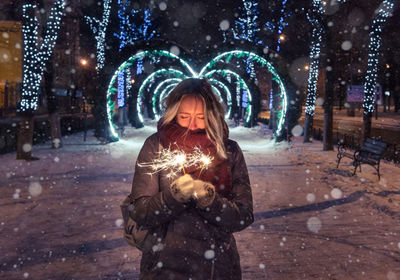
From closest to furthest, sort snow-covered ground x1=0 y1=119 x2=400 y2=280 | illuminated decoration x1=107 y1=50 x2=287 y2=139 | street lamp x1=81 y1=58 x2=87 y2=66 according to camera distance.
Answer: snow-covered ground x1=0 y1=119 x2=400 y2=280 < illuminated decoration x1=107 y1=50 x2=287 y2=139 < street lamp x1=81 y1=58 x2=87 y2=66

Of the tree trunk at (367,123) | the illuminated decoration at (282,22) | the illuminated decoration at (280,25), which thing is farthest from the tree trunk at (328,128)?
the illuminated decoration at (282,22)

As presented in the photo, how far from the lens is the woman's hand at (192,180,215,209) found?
6.94ft

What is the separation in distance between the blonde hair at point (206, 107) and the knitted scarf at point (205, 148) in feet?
0.17

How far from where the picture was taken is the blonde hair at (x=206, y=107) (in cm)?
250

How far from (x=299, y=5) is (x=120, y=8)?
1692 centimetres

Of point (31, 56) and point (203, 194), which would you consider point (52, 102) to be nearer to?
point (31, 56)

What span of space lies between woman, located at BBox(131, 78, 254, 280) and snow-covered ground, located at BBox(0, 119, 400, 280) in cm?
254

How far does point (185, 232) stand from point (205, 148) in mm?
503

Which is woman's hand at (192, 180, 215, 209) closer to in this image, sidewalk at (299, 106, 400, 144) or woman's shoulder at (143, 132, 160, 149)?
woman's shoulder at (143, 132, 160, 149)

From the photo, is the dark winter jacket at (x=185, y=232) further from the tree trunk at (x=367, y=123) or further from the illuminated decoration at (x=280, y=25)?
the illuminated decoration at (x=280, y=25)

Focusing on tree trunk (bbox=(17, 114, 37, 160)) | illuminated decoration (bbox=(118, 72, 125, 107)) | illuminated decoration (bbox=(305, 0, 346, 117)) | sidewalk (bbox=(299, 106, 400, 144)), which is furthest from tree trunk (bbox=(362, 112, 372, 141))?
illuminated decoration (bbox=(118, 72, 125, 107))

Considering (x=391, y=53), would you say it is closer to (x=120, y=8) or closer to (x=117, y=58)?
(x=120, y=8)

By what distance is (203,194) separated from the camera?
6.97 ft

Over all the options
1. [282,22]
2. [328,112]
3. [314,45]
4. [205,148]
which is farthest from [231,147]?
[282,22]
